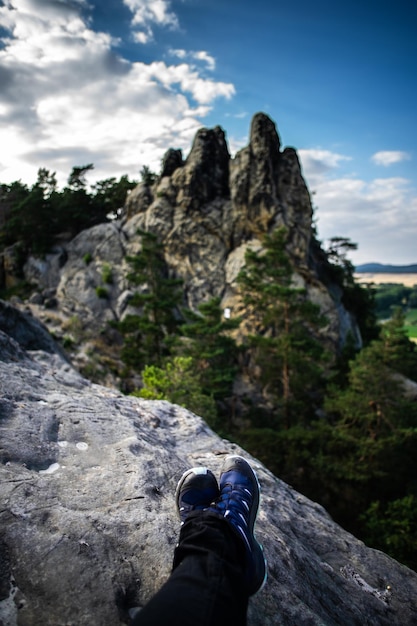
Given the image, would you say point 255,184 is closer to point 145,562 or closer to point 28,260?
point 28,260

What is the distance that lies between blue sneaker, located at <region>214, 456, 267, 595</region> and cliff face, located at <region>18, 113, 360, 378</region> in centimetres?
2451

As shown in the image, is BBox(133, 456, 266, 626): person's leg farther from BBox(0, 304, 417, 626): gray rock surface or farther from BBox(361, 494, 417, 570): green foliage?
BBox(361, 494, 417, 570): green foliage

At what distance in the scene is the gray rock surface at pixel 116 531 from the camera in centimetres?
214

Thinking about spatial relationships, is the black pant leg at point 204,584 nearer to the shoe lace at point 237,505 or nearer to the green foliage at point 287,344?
the shoe lace at point 237,505

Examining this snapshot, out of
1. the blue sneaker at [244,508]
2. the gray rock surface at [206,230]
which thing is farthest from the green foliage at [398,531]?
the gray rock surface at [206,230]

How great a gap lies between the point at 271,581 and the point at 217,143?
119 ft

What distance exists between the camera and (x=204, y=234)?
31734 millimetres

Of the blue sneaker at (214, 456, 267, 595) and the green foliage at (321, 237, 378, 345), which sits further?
the green foliage at (321, 237, 378, 345)

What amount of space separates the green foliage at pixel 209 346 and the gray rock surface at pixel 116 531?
12.0 metres

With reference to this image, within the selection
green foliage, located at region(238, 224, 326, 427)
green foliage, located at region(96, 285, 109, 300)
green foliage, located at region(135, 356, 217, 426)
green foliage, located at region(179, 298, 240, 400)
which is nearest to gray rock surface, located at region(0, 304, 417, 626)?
green foliage, located at region(135, 356, 217, 426)

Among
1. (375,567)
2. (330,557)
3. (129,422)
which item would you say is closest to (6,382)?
(129,422)

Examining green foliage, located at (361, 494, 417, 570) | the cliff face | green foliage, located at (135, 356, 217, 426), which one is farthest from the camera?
the cliff face

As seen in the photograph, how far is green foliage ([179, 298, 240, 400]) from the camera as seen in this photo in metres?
17.0

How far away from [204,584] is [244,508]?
3.27 ft
